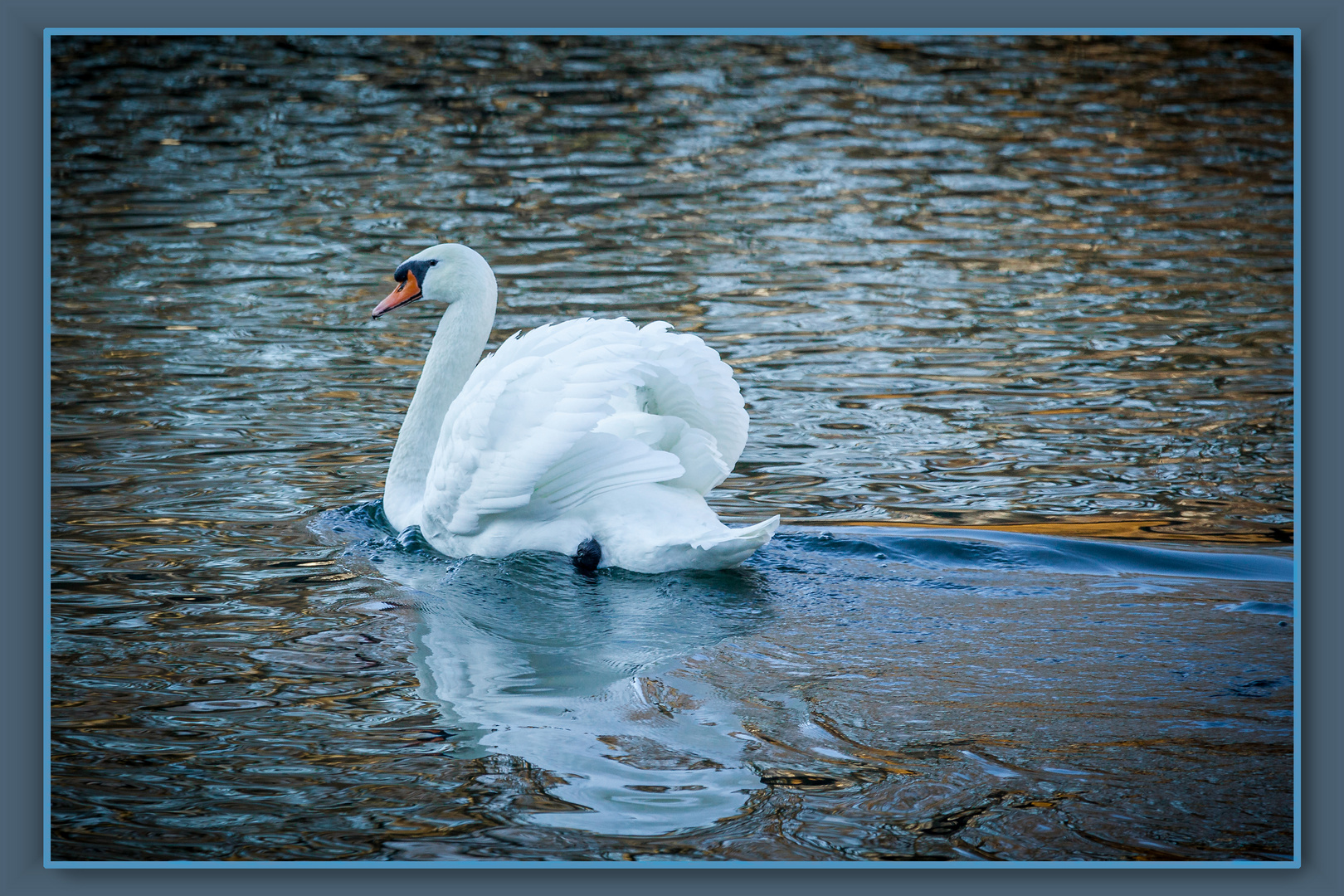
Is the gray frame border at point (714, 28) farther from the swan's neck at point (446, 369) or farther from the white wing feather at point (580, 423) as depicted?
the swan's neck at point (446, 369)

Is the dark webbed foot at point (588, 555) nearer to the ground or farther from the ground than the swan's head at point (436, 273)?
nearer to the ground

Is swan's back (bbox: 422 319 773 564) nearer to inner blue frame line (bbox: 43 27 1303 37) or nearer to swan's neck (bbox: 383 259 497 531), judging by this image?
swan's neck (bbox: 383 259 497 531)

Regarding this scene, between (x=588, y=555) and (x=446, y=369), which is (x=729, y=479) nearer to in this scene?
(x=446, y=369)

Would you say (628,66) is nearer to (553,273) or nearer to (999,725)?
(553,273)

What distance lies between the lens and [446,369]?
6.71 m

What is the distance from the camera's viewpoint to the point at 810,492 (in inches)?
270

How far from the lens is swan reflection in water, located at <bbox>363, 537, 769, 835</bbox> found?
416 cm

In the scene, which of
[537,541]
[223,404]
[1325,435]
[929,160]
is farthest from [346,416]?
[929,160]

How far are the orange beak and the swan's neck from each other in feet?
0.52

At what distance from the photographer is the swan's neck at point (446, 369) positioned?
6.59 m

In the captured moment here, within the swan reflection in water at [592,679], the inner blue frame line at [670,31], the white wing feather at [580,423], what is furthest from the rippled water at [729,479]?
the white wing feather at [580,423]

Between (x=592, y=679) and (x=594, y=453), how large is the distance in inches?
39.9

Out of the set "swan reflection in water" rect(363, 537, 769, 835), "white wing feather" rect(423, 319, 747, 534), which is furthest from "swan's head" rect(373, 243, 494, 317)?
"swan reflection in water" rect(363, 537, 769, 835)

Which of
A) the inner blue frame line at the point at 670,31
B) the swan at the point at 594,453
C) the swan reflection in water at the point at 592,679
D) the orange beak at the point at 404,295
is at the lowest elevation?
the swan reflection in water at the point at 592,679
